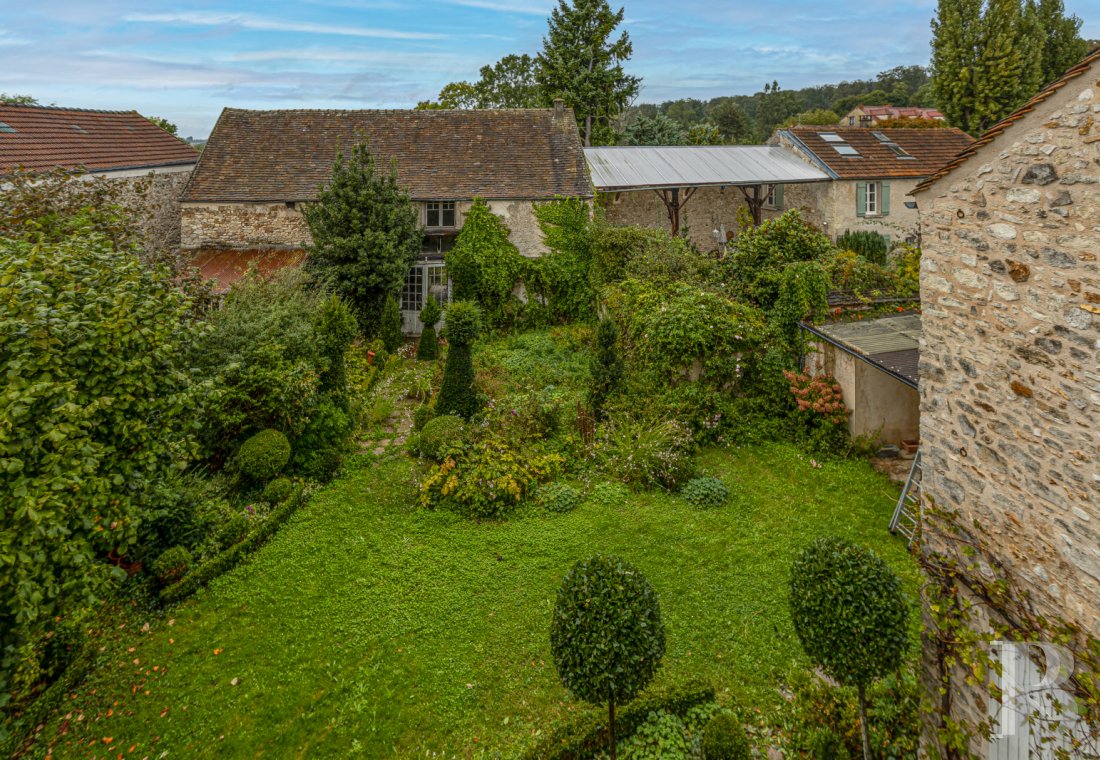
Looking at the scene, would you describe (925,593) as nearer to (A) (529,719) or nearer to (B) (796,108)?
(A) (529,719)

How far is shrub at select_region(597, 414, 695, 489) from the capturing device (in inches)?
420

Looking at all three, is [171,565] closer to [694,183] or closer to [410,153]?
[410,153]

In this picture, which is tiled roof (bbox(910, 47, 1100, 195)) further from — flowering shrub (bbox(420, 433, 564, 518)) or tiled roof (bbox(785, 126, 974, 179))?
tiled roof (bbox(785, 126, 974, 179))

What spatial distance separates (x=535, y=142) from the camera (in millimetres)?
21312

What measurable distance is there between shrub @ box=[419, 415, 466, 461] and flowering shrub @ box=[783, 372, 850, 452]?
676 centimetres

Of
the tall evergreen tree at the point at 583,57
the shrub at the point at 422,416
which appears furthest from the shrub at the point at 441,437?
the tall evergreen tree at the point at 583,57

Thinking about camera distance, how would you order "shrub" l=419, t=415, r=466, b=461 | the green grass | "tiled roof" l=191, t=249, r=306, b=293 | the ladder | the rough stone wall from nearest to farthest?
the green grass → the ladder → "shrub" l=419, t=415, r=466, b=461 → "tiled roof" l=191, t=249, r=306, b=293 → the rough stone wall

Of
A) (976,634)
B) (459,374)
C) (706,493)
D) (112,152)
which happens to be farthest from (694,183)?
(112,152)

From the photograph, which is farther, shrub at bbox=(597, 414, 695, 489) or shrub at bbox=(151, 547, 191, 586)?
shrub at bbox=(597, 414, 695, 489)

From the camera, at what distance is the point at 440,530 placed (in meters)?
9.55

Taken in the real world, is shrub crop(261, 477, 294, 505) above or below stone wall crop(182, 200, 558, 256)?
below

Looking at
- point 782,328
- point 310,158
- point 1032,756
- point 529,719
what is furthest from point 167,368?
point 310,158

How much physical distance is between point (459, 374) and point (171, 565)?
245 inches

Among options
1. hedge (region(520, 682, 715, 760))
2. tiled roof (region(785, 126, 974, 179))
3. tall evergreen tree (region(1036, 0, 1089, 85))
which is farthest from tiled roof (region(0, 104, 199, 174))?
tall evergreen tree (region(1036, 0, 1089, 85))
